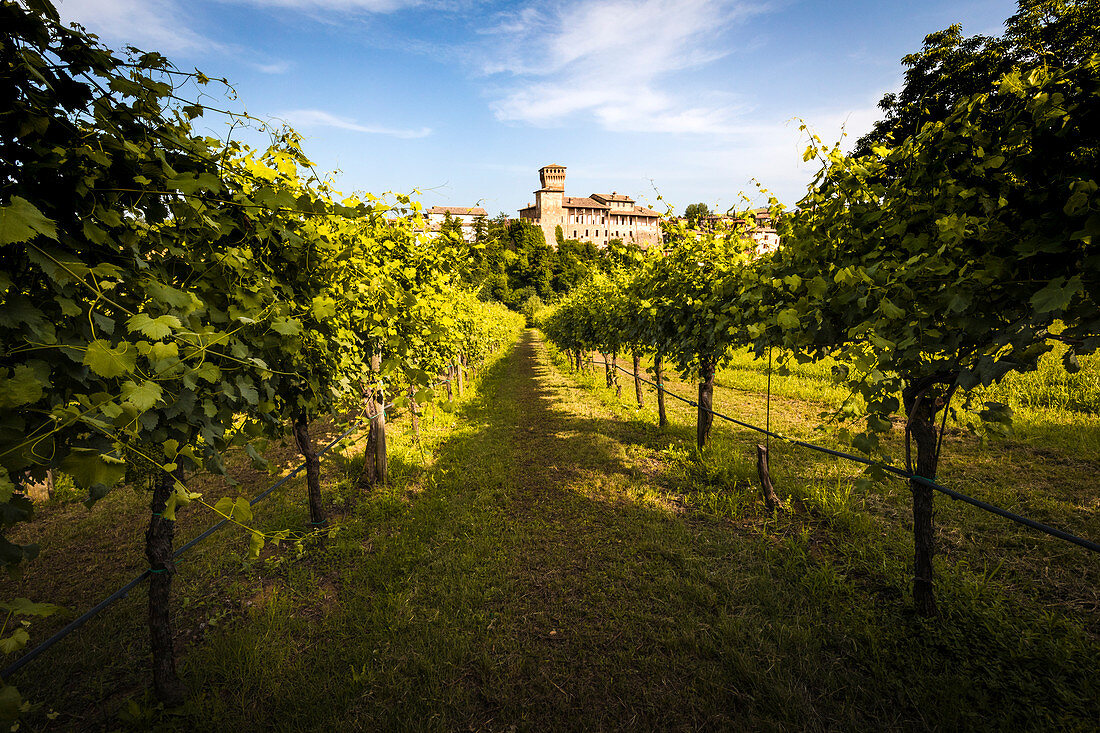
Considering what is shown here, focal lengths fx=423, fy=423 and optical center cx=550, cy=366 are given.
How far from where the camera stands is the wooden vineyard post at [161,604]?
3.19 metres

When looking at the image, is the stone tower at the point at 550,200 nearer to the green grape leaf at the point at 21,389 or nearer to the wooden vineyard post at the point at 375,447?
the wooden vineyard post at the point at 375,447

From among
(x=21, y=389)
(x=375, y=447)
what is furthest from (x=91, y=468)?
(x=375, y=447)

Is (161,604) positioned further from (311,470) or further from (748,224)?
(748,224)

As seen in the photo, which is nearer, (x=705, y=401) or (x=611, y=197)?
(x=705, y=401)

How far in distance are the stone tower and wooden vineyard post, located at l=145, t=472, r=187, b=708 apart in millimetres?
83545

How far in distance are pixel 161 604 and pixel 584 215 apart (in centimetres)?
9179

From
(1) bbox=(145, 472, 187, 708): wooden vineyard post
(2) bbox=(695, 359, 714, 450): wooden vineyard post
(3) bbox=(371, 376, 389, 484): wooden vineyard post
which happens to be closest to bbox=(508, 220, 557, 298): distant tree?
A: (2) bbox=(695, 359, 714, 450): wooden vineyard post

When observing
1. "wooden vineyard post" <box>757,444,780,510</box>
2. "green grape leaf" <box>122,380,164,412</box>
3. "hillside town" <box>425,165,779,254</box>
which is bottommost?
"wooden vineyard post" <box>757,444,780,510</box>

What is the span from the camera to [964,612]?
3.65 m

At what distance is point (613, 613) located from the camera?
409cm

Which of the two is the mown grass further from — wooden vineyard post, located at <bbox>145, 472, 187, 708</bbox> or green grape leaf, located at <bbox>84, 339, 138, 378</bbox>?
wooden vineyard post, located at <bbox>145, 472, 187, 708</bbox>

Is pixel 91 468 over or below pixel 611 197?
below

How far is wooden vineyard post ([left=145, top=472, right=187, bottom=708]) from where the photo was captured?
3.19 m

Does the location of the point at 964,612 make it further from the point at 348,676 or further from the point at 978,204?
the point at 348,676
